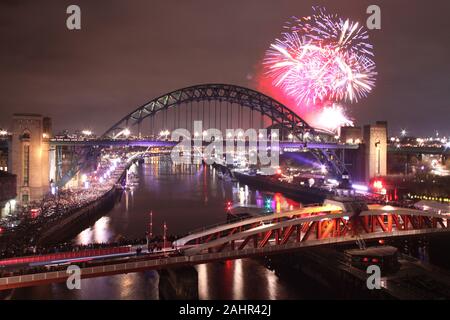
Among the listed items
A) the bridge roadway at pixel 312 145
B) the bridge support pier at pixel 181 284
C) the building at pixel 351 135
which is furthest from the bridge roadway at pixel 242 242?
the building at pixel 351 135

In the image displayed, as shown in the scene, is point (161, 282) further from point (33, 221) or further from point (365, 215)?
point (33, 221)

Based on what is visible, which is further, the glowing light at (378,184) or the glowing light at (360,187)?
the glowing light at (360,187)

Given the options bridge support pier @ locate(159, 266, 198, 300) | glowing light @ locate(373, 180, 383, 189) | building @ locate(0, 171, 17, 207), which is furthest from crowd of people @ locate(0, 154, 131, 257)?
glowing light @ locate(373, 180, 383, 189)

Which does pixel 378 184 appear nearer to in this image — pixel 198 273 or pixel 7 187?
pixel 198 273

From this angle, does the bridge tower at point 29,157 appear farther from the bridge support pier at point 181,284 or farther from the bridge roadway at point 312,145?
the bridge support pier at point 181,284
